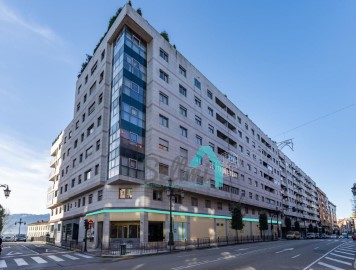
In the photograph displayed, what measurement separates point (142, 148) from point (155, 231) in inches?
350

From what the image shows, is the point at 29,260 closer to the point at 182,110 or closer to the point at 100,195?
the point at 100,195

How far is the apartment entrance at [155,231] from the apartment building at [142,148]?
0.10 meters

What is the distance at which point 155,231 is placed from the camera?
1192 inches

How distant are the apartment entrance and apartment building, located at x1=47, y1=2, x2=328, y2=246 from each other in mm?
98

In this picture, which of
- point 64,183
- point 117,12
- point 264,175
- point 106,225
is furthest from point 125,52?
point 264,175

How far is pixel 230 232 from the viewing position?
44.8 m

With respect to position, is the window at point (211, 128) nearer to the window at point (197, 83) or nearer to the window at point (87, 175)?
the window at point (197, 83)

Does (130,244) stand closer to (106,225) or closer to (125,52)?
(106,225)

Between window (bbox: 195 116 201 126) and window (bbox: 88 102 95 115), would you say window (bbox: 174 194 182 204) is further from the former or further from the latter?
window (bbox: 88 102 95 115)

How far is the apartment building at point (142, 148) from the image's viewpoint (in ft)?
97.8

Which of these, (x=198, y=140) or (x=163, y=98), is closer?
(x=163, y=98)

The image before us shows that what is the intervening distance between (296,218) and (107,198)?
262 ft

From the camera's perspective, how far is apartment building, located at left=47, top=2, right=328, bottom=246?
97.8ft

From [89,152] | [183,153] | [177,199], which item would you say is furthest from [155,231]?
[89,152]
